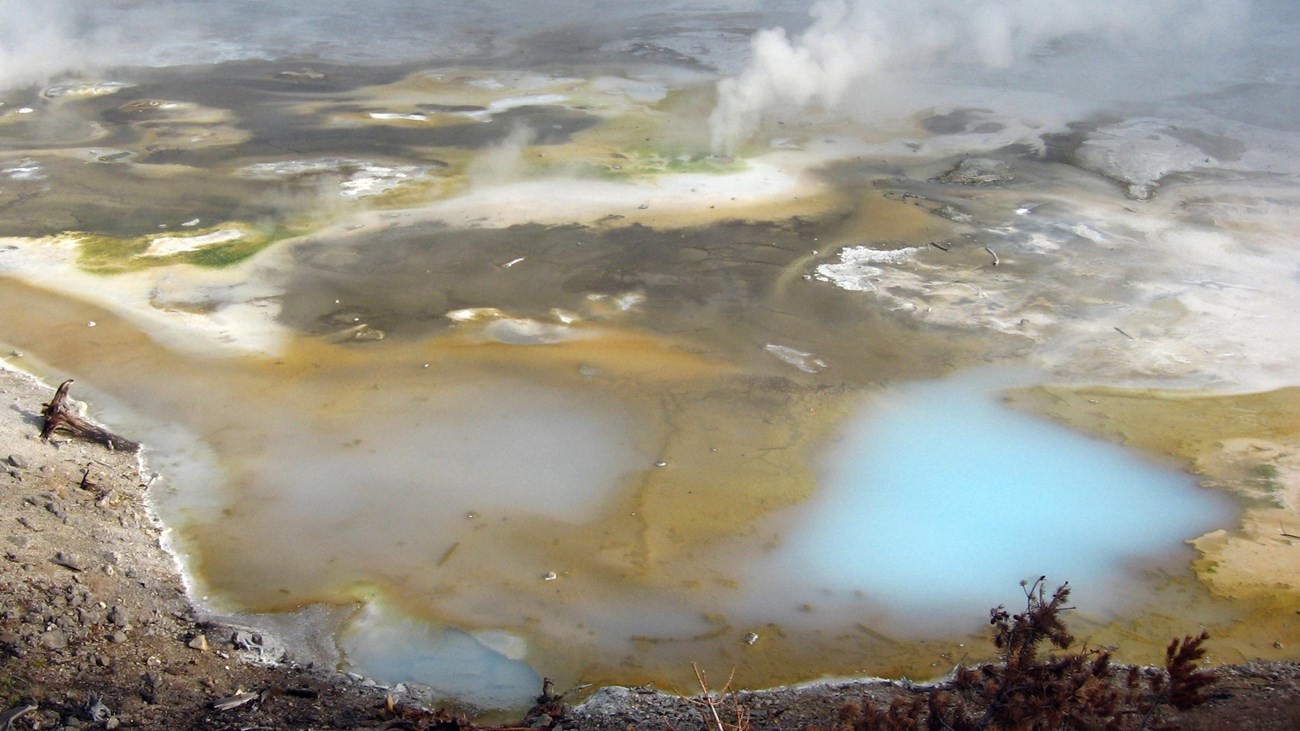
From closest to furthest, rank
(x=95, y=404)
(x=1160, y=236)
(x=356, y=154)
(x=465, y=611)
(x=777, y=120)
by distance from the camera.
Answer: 1. (x=465, y=611)
2. (x=95, y=404)
3. (x=1160, y=236)
4. (x=356, y=154)
5. (x=777, y=120)

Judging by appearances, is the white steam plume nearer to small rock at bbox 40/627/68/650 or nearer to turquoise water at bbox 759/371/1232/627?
turquoise water at bbox 759/371/1232/627

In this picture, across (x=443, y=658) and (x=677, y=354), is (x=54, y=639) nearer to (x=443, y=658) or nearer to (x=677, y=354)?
(x=443, y=658)

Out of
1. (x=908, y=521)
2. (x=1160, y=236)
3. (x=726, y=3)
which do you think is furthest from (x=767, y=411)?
(x=726, y=3)

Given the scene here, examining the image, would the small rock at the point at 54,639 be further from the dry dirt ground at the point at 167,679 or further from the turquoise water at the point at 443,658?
the turquoise water at the point at 443,658

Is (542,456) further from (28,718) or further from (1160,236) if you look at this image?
(1160,236)

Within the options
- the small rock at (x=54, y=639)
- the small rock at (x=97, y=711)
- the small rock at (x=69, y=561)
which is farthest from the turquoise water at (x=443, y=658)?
the small rock at (x=69, y=561)

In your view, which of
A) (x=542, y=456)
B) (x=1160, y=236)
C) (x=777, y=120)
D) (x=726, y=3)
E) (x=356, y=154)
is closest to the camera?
(x=542, y=456)
